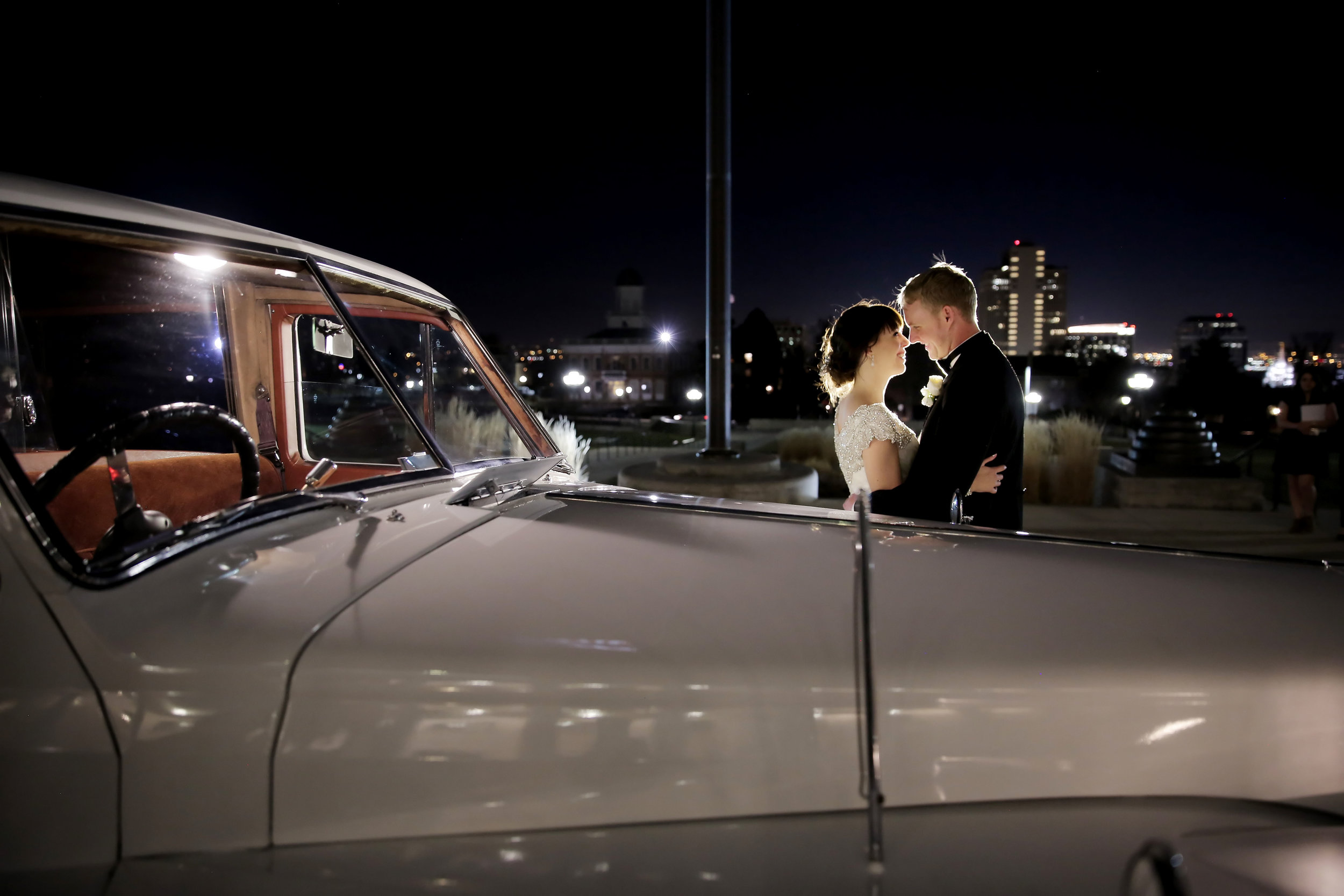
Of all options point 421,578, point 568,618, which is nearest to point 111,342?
point 421,578

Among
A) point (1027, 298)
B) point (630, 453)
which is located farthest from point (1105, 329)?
point (630, 453)

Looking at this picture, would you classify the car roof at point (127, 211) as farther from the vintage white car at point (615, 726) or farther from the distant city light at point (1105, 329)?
the distant city light at point (1105, 329)

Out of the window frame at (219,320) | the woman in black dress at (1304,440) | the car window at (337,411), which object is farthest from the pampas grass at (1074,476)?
the car window at (337,411)

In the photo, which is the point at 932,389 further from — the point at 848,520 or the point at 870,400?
the point at 848,520

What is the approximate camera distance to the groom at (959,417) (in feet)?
8.46

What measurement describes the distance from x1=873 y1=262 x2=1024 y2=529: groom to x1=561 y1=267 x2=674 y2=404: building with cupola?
236ft

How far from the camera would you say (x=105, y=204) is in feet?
5.46

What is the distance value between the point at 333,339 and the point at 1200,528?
30.1 ft

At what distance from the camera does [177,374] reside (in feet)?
9.50

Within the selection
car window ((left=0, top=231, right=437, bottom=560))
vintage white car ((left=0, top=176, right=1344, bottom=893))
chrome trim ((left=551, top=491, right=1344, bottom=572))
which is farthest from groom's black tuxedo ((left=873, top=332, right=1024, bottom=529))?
car window ((left=0, top=231, right=437, bottom=560))

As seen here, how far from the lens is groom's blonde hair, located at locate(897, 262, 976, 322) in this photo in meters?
2.81

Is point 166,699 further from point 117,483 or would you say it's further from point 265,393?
point 265,393

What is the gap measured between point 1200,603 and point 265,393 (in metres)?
3.35

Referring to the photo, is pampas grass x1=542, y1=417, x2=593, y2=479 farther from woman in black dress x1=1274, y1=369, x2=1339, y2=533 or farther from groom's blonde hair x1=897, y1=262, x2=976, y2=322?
woman in black dress x1=1274, y1=369, x2=1339, y2=533
